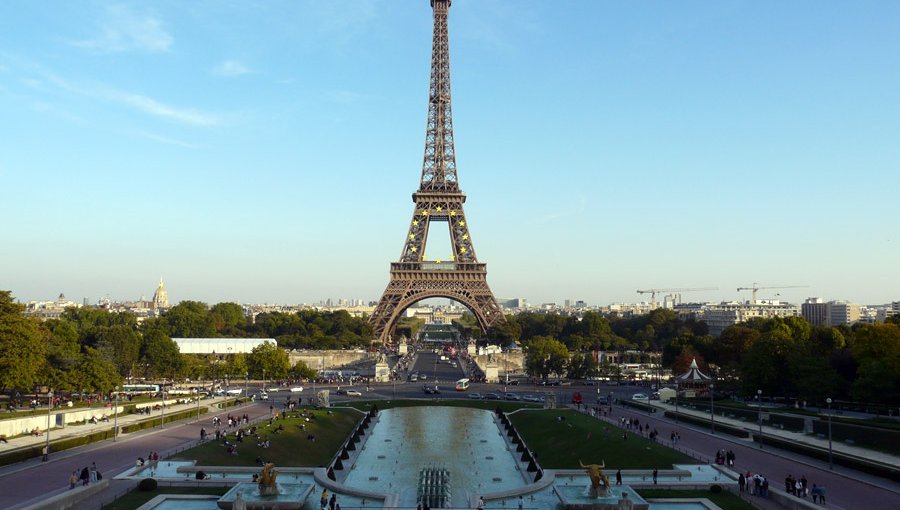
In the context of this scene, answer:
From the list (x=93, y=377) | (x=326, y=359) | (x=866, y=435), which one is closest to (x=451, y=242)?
(x=326, y=359)

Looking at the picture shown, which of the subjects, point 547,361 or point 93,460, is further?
point 547,361

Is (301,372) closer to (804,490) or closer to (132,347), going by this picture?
(132,347)

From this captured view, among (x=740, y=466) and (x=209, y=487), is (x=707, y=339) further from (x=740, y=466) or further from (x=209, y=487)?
(x=209, y=487)

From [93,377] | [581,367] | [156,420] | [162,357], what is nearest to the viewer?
[156,420]

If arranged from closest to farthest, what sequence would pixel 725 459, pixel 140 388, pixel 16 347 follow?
pixel 725 459
pixel 16 347
pixel 140 388

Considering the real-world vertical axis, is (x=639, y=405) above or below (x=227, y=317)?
below

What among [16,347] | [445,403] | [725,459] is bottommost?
[445,403]

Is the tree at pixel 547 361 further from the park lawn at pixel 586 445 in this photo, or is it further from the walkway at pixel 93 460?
the walkway at pixel 93 460
